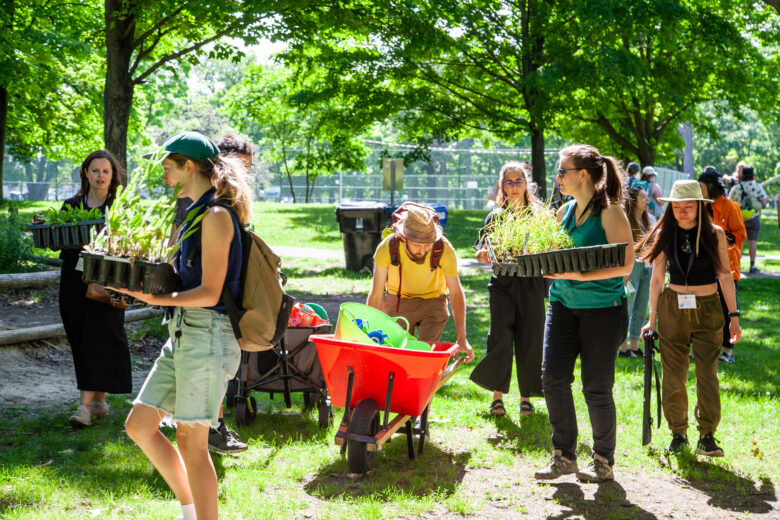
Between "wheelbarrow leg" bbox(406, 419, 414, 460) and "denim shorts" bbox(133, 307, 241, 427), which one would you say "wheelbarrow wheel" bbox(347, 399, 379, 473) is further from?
"denim shorts" bbox(133, 307, 241, 427)

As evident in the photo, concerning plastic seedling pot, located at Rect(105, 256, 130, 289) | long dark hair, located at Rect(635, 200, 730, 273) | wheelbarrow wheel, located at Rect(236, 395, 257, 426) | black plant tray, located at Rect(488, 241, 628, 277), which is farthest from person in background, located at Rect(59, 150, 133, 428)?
long dark hair, located at Rect(635, 200, 730, 273)

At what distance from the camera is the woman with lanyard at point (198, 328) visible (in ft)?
11.1

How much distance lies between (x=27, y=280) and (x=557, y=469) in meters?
6.74

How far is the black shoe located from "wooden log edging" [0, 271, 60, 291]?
704 centimetres

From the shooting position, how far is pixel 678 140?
28.8 m

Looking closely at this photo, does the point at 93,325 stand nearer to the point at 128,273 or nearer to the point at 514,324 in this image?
the point at 128,273

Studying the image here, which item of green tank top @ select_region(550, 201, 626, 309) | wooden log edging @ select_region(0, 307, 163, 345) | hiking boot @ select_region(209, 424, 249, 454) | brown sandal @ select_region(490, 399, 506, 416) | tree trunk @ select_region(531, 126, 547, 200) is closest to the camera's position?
green tank top @ select_region(550, 201, 626, 309)

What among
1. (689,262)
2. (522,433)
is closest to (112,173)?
(522,433)

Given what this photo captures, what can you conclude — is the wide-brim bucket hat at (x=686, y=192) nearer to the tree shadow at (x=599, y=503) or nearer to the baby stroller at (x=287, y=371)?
the tree shadow at (x=599, y=503)

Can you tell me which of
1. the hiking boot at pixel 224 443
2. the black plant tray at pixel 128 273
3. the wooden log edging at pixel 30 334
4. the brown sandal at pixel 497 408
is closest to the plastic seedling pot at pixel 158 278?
the black plant tray at pixel 128 273

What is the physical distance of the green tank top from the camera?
4.77 m

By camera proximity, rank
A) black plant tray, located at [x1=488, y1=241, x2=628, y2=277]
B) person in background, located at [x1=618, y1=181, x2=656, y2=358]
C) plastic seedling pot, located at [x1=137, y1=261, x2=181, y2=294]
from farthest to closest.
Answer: person in background, located at [x1=618, y1=181, x2=656, y2=358] < black plant tray, located at [x1=488, y1=241, x2=628, y2=277] < plastic seedling pot, located at [x1=137, y1=261, x2=181, y2=294]

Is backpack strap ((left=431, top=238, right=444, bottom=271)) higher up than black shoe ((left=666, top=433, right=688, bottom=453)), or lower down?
higher up

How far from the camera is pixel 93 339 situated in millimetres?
5988
